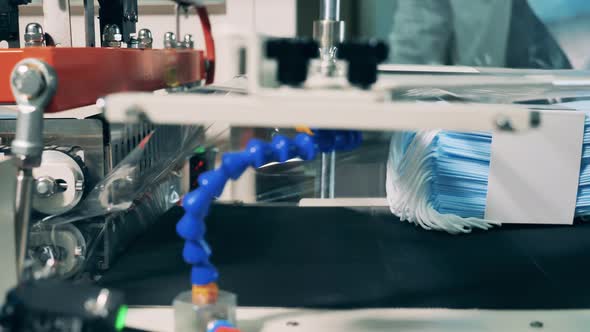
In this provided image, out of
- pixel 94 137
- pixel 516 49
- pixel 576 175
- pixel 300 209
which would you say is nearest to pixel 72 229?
pixel 94 137

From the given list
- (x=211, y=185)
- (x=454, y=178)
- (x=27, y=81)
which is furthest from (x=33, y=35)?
(x=454, y=178)

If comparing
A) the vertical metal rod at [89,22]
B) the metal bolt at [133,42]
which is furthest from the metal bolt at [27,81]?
the metal bolt at [133,42]

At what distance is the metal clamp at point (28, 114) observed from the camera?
44 cm

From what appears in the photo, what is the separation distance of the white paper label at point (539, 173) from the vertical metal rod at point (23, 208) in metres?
0.69

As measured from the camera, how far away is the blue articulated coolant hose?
45 cm

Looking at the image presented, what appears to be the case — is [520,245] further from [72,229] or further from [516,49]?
[516,49]

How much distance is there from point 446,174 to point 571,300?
1.11 feet

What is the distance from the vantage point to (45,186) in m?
0.61

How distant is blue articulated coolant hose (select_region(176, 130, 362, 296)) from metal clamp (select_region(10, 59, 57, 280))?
4.8 inches

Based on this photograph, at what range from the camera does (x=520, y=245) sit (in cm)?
82

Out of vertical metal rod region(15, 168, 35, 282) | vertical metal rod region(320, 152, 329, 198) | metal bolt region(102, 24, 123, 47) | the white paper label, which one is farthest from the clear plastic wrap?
the white paper label

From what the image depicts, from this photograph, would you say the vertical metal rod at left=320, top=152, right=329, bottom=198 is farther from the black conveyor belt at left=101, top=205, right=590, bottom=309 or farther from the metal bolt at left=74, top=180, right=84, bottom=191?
the metal bolt at left=74, top=180, right=84, bottom=191

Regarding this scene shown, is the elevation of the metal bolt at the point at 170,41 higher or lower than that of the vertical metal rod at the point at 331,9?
lower

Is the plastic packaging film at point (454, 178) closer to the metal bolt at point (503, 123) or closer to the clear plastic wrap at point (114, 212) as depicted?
the clear plastic wrap at point (114, 212)
